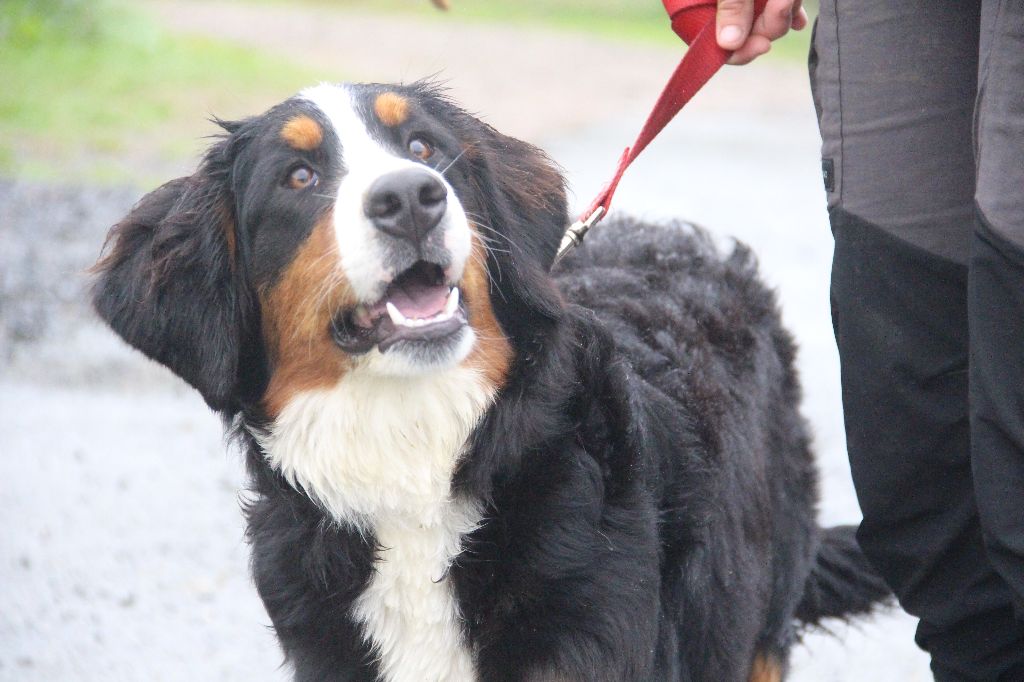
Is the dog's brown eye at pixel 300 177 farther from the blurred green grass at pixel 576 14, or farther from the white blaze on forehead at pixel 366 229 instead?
the blurred green grass at pixel 576 14

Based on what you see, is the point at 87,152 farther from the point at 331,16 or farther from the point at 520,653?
the point at 331,16

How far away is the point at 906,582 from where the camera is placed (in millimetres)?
2639

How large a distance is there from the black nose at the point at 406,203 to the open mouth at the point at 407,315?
0.10 meters

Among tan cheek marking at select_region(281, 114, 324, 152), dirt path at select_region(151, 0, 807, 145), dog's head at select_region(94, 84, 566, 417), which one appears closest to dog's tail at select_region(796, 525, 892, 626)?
dog's head at select_region(94, 84, 566, 417)

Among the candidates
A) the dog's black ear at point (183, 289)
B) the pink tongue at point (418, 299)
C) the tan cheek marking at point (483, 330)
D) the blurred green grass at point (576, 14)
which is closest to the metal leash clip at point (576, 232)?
the tan cheek marking at point (483, 330)

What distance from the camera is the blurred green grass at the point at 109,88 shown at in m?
10.9

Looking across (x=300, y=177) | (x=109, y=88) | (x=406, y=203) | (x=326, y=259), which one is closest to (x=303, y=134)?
(x=300, y=177)

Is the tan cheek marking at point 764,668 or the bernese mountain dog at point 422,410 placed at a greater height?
the bernese mountain dog at point 422,410

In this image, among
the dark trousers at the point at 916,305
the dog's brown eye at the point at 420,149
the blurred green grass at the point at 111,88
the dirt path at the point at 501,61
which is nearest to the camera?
the dark trousers at the point at 916,305

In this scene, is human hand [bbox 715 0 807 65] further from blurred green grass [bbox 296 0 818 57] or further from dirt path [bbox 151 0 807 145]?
blurred green grass [bbox 296 0 818 57]

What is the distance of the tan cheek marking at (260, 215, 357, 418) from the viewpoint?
2697 mm

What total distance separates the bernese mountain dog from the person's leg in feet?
2.60

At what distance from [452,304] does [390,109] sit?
1.60ft

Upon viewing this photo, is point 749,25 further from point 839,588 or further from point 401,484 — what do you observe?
point 839,588
